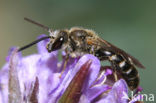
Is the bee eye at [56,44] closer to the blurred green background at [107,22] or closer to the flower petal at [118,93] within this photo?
the flower petal at [118,93]

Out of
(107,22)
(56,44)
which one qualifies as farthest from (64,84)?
(107,22)

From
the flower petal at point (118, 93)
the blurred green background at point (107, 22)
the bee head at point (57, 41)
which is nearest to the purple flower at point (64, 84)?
the flower petal at point (118, 93)

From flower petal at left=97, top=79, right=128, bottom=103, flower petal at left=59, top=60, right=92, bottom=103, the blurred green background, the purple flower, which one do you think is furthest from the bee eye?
the blurred green background

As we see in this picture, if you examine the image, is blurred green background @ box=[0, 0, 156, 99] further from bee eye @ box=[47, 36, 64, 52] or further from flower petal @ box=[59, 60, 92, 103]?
flower petal @ box=[59, 60, 92, 103]

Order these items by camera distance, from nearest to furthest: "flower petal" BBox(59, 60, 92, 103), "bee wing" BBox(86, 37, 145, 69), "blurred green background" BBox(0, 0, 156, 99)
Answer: "flower petal" BBox(59, 60, 92, 103)
"bee wing" BBox(86, 37, 145, 69)
"blurred green background" BBox(0, 0, 156, 99)

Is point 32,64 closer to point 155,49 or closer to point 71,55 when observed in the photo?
point 71,55

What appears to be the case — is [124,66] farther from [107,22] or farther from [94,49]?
[107,22]
